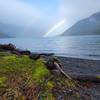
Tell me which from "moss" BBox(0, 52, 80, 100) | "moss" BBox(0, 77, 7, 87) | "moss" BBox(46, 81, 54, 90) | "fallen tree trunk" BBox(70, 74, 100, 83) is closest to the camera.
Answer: "moss" BBox(0, 52, 80, 100)

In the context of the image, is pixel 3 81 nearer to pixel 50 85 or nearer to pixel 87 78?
pixel 50 85

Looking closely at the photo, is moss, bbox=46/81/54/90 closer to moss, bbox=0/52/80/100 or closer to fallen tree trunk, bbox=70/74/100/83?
moss, bbox=0/52/80/100

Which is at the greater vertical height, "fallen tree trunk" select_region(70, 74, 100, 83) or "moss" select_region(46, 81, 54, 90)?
"moss" select_region(46, 81, 54, 90)

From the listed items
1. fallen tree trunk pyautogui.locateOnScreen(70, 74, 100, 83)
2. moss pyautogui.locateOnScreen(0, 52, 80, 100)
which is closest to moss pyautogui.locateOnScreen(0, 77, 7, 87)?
moss pyautogui.locateOnScreen(0, 52, 80, 100)

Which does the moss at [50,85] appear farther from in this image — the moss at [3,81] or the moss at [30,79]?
the moss at [3,81]

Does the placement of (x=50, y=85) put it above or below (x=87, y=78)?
above

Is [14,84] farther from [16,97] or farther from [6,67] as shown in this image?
[6,67]

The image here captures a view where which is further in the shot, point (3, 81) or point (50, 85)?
point (50, 85)

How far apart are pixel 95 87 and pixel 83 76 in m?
0.83

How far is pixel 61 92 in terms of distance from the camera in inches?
317

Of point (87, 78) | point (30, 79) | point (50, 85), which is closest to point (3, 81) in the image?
point (30, 79)

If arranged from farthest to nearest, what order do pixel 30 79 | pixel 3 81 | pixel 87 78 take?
pixel 87 78 → pixel 30 79 → pixel 3 81

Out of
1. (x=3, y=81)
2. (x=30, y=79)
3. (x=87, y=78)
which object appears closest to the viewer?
(x=3, y=81)

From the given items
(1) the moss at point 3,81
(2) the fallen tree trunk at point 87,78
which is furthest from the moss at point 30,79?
(2) the fallen tree trunk at point 87,78
